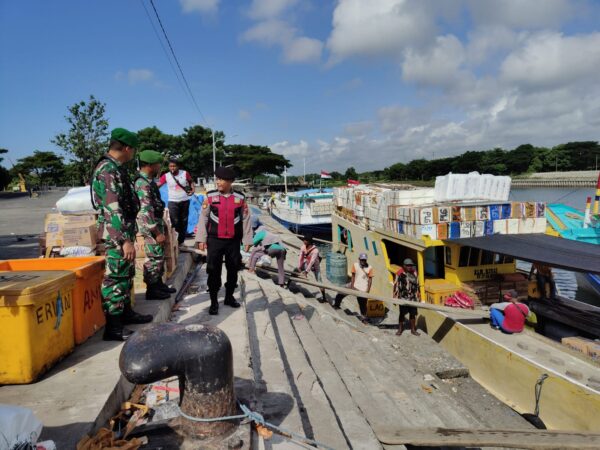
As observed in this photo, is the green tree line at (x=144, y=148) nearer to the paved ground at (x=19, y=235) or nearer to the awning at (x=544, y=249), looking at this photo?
the paved ground at (x=19, y=235)

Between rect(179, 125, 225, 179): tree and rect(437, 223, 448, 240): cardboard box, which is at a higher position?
rect(179, 125, 225, 179): tree

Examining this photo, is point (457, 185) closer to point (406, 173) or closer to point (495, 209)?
point (495, 209)

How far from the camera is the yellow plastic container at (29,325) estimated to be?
7.95ft

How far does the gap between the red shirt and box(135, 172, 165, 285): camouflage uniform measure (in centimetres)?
563

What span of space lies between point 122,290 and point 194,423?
4.73 ft

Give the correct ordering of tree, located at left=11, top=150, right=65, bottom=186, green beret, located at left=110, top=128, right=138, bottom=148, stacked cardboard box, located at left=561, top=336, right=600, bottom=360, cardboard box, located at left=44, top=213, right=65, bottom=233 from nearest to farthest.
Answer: green beret, located at left=110, top=128, right=138, bottom=148 < cardboard box, located at left=44, top=213, right=65, bottom=233 < stacked cardboard box, located at left=561, top=336, right=600, bottom=360 < tree, located at left=11, top=150, right=65, bottom=186

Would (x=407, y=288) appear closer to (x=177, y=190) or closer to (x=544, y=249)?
(x=544, y=249)

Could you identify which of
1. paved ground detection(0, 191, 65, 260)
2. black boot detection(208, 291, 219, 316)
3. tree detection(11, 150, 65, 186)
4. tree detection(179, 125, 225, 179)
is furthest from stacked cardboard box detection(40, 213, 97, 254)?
tree detection(11, 150, 65, 186)

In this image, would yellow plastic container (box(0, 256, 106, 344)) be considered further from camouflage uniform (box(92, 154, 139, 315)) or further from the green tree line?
the green tree line

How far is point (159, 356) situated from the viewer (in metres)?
2.16

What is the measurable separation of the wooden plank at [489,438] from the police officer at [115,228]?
2.31m

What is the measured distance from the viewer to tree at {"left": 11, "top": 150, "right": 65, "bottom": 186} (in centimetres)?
6209

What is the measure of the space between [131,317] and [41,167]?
238 feet

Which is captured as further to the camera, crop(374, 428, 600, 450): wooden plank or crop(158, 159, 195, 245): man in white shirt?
crop(158, 159, 195, 245): man in white shirt
